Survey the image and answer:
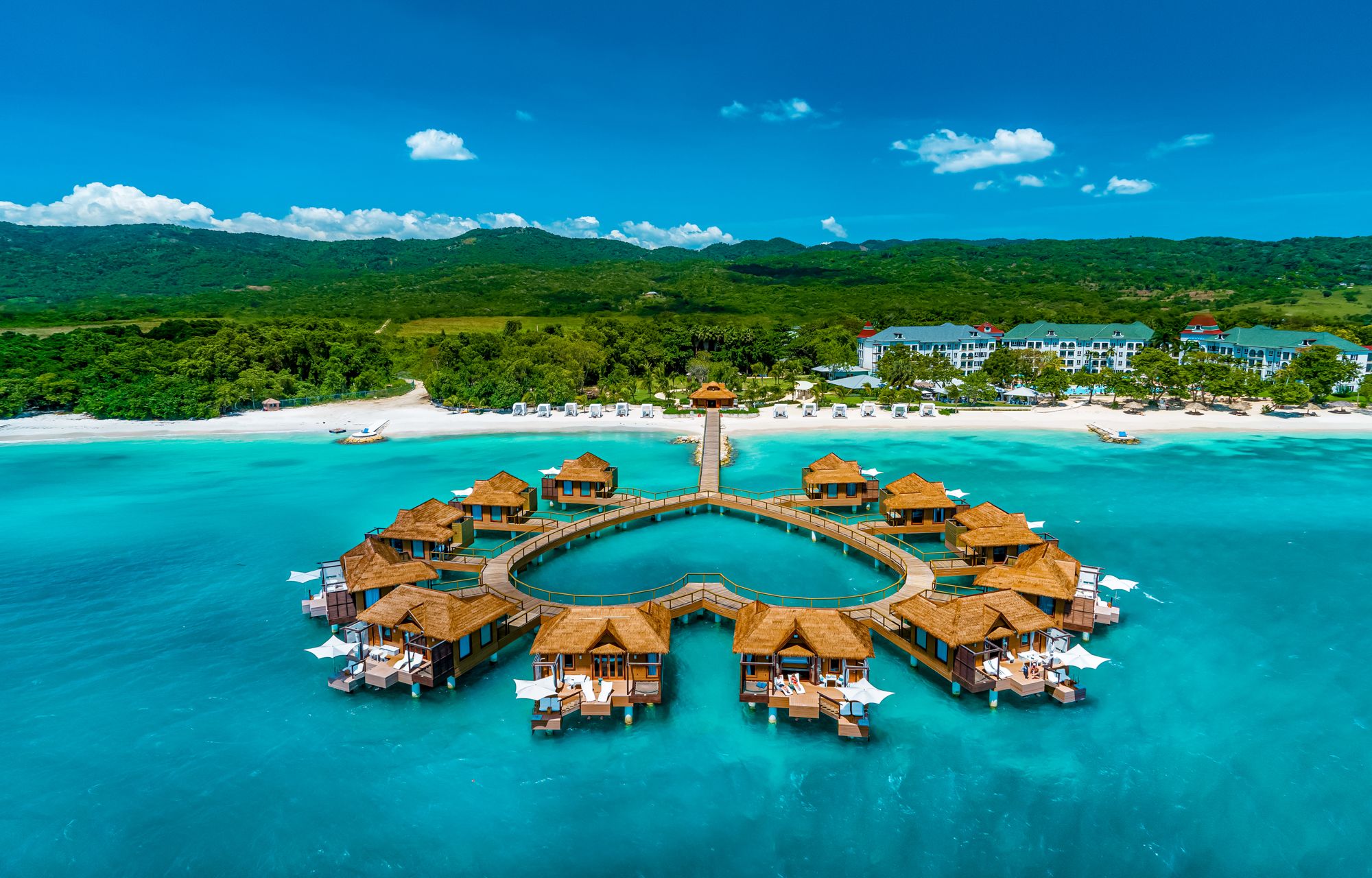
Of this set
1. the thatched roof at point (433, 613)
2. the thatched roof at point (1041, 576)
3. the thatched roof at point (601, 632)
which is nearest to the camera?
the thatched roof at point (601, 632)

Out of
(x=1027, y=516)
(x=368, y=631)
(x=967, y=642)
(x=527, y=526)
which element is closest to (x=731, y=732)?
(x=967, y=642)

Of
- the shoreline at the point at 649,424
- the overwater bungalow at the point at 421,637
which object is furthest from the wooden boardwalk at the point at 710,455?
the overwater bungalow at the point at 421,637

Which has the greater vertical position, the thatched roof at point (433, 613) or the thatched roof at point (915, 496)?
the thatched roof at point (915, 496)

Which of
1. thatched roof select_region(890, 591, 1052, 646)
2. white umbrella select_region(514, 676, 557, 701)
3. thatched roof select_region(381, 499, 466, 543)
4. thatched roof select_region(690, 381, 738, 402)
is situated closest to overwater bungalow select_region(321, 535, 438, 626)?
thatched roof select_region(381, 499, 466, 543)

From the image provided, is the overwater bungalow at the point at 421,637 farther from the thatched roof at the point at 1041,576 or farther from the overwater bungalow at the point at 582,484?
the thatched roof at the point at 1041,576

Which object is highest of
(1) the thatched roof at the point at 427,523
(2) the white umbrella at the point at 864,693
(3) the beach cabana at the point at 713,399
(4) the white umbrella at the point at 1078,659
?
(3) the beach cabana at the point at 713,399

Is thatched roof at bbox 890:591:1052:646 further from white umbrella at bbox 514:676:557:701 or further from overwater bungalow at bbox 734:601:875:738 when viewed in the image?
white umbrella at bbox 514:676:557:701

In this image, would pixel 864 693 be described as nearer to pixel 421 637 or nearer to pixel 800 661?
pixel 800 661
